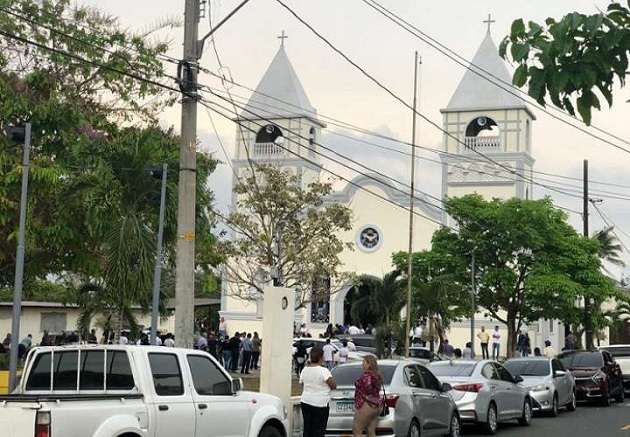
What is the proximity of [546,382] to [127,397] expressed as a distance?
1598 cm

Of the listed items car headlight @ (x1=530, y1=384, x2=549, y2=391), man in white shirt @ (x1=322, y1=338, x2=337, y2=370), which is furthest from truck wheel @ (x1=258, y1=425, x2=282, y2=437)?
man in white shirt @ (x1=322, y1=338, x2=337, y2=370)

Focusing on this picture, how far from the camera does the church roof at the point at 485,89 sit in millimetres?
61844

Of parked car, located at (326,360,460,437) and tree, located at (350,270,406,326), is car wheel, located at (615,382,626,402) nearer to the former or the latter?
tree, located at (350,270,406,326)

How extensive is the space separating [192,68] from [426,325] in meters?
27.0

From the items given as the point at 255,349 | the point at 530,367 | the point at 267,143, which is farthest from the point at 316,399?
the point at 267,143

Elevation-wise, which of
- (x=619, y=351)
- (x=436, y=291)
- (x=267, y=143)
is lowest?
(x=619, y=351)

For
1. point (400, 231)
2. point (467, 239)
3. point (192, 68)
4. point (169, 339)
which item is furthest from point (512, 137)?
point (192, 68)

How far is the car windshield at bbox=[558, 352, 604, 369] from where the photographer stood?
30.0 meters

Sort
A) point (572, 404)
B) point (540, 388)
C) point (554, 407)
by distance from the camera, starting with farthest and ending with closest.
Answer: point (572, 404), point (554, 407), point (540, 388)

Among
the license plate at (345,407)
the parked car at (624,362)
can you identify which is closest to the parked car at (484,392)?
the license plate at (345,407)

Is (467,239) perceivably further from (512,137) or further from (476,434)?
(476,434)

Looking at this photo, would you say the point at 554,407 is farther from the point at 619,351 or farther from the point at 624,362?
the point at 619,351

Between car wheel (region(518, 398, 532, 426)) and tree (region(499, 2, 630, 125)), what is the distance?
16662 mm

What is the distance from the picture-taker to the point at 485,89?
212ft
